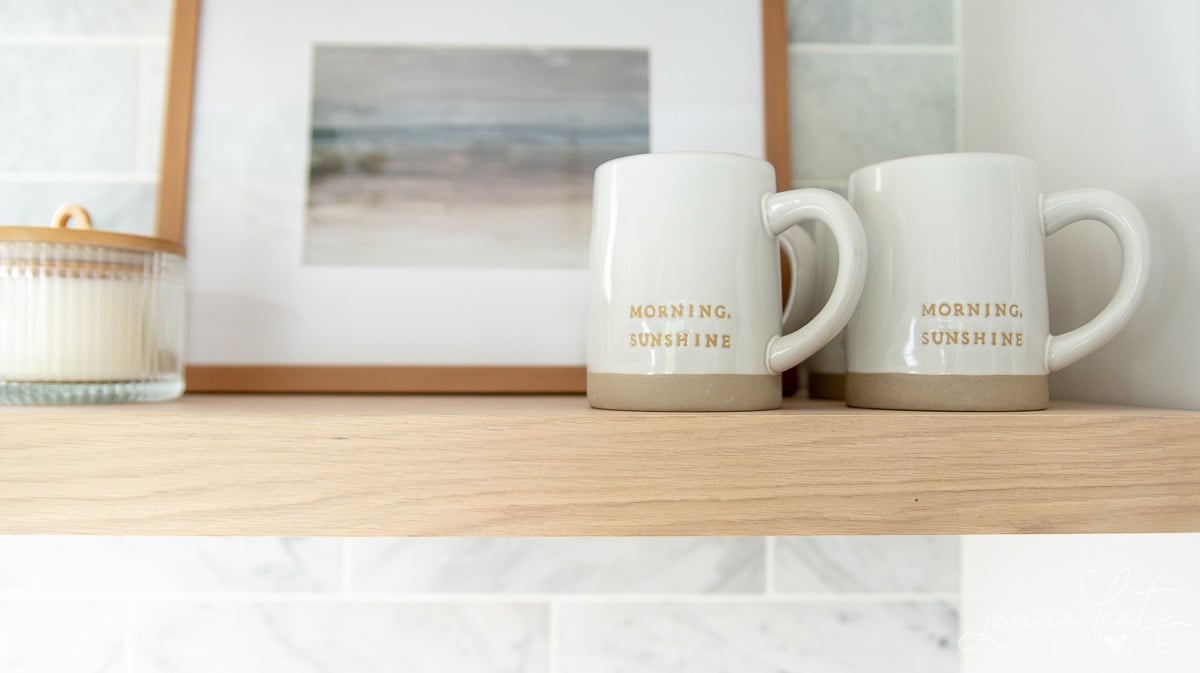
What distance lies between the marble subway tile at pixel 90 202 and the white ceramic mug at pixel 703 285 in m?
0.43

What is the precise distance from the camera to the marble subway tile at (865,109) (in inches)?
25.5

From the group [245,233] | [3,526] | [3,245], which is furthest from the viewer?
[245,233]

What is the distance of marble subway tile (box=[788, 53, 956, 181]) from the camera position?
648 millimetres

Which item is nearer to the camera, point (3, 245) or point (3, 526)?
point (3, 526)

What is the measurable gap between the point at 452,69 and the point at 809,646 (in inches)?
21.7

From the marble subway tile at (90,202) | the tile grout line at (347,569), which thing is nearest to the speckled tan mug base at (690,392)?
the tile grout line at (347,569)

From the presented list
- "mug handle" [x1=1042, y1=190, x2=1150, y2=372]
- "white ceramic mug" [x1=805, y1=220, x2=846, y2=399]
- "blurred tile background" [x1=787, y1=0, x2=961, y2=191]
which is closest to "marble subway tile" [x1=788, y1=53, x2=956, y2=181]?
"blurred tile background" [x1=787, y1=0, x2=961, y2=191]

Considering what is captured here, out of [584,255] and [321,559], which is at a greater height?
[584,255]

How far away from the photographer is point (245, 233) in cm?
62

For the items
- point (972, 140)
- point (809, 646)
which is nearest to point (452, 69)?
point (972, 140)

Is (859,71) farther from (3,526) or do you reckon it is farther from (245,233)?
(3,526)

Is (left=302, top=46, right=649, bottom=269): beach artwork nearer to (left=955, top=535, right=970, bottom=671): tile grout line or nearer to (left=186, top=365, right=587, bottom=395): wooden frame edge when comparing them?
(left=186, top=365, right=587, bottom=395): wooden frame edge

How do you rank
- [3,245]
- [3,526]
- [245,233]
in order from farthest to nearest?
[245,233], [3,245], [3,526]

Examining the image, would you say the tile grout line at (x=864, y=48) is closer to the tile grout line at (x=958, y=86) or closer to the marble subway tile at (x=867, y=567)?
the tile grout line at (x=958, y=86)
